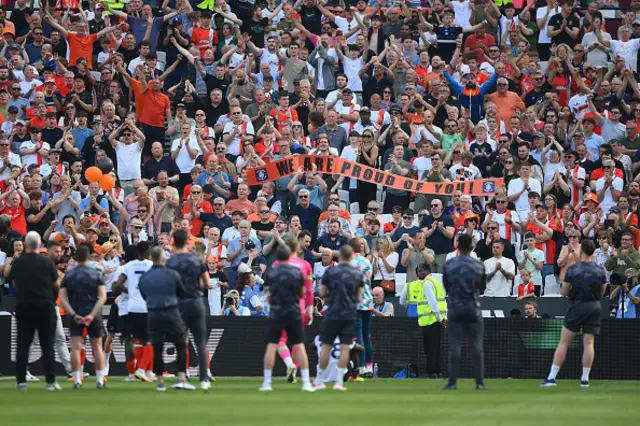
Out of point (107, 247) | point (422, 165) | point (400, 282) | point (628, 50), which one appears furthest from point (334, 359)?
point (628, 50)

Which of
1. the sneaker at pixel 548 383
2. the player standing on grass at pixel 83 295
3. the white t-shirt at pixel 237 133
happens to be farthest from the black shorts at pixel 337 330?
the white t-shirt at pixel 237 133

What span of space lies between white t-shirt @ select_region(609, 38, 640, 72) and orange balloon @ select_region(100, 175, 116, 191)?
12770 mm

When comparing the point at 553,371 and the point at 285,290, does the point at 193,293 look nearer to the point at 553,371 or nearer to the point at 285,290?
the point at 285,290

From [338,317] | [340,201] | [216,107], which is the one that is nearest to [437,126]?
[340,201]

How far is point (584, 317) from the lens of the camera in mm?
18953

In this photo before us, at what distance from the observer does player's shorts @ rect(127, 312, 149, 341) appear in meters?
19.2

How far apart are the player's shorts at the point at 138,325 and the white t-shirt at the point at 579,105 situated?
14170mm

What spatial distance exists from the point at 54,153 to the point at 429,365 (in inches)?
378

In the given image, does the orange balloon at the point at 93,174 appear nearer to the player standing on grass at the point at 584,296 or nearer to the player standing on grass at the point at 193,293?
the player standing on grass at the point at 193,293

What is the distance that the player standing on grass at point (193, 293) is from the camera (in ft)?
58.1

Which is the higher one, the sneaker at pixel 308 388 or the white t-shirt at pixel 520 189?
the white t-shirt at pixel 520 189

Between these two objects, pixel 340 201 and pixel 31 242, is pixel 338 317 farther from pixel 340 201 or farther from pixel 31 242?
pixel 340 201

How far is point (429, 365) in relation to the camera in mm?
22219

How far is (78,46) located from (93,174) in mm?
5597
